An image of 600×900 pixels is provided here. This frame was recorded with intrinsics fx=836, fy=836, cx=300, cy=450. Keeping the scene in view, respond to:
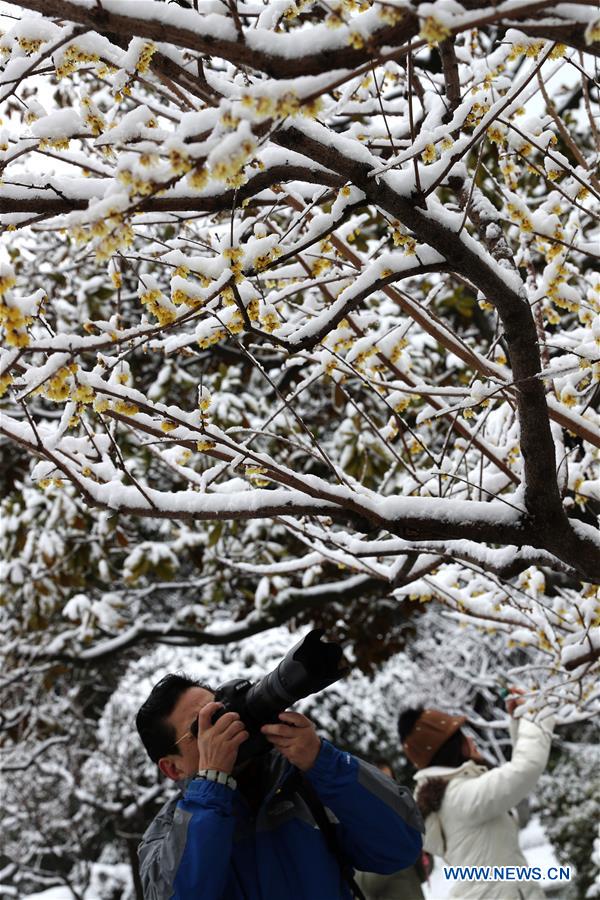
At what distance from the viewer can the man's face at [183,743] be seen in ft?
6.60

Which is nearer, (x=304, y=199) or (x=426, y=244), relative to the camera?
(x=426, y=244)

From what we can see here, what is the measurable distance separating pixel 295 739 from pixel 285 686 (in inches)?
7.9

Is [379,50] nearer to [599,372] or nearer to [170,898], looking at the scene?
[599,372]

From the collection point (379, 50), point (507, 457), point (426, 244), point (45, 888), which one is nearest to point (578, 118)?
point (507, 457)

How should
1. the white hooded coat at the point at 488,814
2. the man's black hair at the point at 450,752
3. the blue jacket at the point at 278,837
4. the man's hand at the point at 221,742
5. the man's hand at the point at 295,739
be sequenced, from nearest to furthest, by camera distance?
the blue jacket at the point at 278,837 → the man's hand at the point at 221,742 → the man's hand at the point at 295,739 → the white hooded coat at the point at 488,814 → the man's black hair at the point at 450,752

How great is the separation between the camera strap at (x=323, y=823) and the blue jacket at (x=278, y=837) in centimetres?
2

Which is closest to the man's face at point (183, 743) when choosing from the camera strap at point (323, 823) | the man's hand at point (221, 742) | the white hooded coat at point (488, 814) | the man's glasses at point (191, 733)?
the man's glasses at point (191, 733)

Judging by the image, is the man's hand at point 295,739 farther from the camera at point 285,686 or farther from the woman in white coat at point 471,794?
the woman in white coat at point 471,794

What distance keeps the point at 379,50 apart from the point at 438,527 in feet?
3.03

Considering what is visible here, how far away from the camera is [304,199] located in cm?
192

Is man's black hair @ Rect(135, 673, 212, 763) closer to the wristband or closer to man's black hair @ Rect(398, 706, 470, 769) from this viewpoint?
the wristband

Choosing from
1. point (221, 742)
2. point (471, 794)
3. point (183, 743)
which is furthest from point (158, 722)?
point (471, 794)

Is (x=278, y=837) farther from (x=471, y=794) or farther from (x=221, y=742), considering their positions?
(x=471, y=794)

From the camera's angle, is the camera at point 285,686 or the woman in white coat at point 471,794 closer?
the camera at point 285,686
